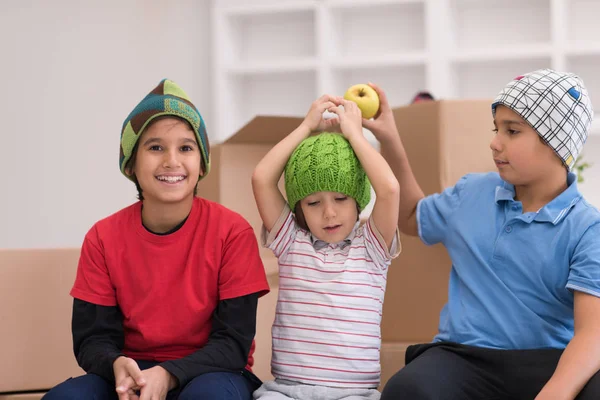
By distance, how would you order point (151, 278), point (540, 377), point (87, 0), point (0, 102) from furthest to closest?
point (87, 0) → point (0, 102) → point (151, 278) → point (540, 377)

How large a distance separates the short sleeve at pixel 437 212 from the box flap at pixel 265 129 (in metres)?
0.30

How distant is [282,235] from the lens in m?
1.26

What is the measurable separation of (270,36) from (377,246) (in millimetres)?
1705

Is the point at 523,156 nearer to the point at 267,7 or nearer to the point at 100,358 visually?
the point at 100,358

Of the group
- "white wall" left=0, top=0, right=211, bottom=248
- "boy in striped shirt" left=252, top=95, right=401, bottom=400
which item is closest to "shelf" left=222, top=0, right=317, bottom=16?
"white wall" left=0, top=0, right=211, bottom=248

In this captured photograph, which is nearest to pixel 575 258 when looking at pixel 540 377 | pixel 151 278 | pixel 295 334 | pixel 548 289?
pixel 548 289

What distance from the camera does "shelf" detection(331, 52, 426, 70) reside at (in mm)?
2514

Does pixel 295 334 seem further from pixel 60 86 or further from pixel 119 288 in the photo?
pixel 60 86

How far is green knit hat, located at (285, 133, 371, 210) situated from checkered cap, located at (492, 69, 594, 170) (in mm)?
266

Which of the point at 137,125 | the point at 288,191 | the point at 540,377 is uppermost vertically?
the point at 137,125

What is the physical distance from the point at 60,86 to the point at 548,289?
1.87 metres

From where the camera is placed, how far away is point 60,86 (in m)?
2.51

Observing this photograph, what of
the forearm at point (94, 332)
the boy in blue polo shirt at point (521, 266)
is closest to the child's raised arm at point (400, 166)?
the boy in blue polo shirt at point (521, 266)

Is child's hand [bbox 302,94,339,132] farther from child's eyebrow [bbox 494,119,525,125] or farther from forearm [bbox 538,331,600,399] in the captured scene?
forearm [bbox 538,331,600,399]
